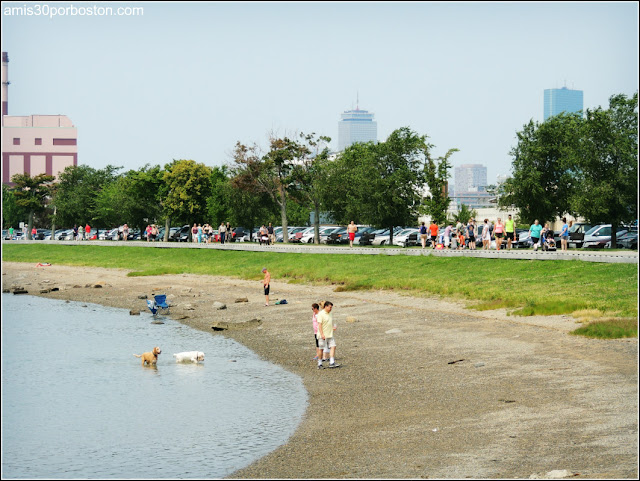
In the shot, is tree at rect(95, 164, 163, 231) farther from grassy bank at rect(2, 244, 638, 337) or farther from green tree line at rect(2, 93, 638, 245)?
grassy bank at rect(2, 244, 638, 337)

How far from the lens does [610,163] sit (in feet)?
173

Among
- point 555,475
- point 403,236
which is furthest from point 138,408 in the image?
point 403,236

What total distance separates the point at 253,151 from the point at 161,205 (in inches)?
727

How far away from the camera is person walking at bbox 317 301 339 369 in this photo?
2158 centimetres

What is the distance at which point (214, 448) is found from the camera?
52.0 ft

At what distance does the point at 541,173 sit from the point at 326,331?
44284 millimetres

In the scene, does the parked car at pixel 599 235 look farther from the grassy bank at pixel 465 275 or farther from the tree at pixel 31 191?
the tree at pixel 31 191

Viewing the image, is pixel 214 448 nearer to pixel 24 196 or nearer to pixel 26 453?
pixel 26 453

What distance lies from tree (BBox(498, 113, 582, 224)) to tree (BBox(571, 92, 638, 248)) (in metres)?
8.64

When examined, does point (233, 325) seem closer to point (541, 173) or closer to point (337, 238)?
point (541, 173)

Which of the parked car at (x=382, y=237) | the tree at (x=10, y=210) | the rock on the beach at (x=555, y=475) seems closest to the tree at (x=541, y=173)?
the parked car at (x=382, y=237)

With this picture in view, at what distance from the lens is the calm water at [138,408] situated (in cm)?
1528

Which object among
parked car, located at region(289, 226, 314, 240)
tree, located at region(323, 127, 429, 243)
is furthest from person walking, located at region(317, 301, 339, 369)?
parked car, located at region(289, 226, 314, 240)

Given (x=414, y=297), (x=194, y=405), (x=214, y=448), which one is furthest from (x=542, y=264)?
(x=214, y=448)
